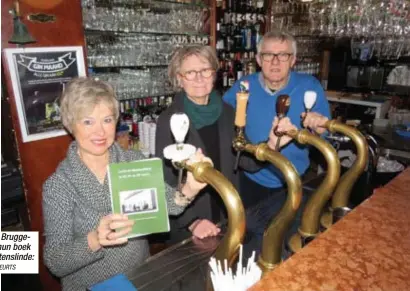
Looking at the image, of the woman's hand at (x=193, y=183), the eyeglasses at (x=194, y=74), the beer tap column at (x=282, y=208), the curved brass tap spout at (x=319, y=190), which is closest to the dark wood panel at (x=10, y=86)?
the eyeglasses at (x=194, y=74)

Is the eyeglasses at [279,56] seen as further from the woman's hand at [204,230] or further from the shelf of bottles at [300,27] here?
the shelf of bottles at [300,27]

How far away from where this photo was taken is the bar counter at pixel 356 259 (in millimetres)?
608

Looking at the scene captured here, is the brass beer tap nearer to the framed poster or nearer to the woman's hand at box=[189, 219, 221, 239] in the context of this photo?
the woman's hand at box=[189, 219, 221, 239]

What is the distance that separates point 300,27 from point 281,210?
4.40 meters

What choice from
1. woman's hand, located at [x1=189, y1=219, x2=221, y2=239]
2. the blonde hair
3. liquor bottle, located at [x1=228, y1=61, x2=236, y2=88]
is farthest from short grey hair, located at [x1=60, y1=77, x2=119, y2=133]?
liquor bottle, located at [x1=228, y1=61, x2=236, y2=88]

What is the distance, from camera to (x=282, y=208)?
3.21ft

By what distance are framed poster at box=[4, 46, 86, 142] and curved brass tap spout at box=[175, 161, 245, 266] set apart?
1.54m

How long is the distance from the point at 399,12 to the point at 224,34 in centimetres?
179

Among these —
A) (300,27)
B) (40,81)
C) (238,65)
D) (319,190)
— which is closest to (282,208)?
(319,190)

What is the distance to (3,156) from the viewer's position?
82.3 inches

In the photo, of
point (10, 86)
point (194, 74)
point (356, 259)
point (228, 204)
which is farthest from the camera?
point (10, 86)

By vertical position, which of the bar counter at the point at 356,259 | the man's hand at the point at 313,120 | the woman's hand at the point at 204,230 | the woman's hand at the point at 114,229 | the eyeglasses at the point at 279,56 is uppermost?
the eyeglasses at the point at 279,56

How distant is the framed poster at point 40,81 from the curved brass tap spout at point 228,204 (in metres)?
1.54

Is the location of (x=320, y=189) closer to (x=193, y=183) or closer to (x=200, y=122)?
(x=193, y=183)
